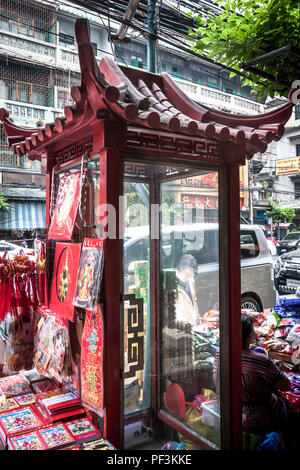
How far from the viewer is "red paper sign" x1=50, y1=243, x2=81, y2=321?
2439 mm

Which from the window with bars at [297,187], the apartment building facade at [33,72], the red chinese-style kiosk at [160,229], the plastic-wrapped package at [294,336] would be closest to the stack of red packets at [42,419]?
the red chinese-style kiosk at [160,229]

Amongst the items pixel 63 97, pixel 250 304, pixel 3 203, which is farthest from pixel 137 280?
pixel 63 97

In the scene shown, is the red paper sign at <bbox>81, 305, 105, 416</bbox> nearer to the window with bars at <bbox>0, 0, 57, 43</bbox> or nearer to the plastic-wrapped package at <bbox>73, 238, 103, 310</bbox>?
the plastic-wrapped package at <bbox>73, 238, 103, 310</bbox>

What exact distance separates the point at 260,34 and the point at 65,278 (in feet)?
9.77

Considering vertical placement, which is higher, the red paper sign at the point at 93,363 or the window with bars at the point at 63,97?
the window with bars at the point at 63,97

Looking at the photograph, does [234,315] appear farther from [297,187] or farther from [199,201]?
[297,187]

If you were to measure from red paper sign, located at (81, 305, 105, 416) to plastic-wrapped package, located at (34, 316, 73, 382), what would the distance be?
0.27 metres

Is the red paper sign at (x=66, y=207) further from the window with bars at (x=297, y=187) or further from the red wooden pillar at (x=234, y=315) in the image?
the window with bars at (x=297, y=187)

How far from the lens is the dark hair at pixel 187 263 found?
2.97 meters

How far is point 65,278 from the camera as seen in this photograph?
2.57m

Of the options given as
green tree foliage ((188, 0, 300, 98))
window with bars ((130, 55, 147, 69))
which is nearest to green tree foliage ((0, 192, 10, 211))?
window with bars ((130, 55, 147, 69))

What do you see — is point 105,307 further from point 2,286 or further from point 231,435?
point 231,435

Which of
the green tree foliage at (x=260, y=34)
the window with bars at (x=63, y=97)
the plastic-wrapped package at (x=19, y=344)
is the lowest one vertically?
the plastic-wrapped package at (x=19, y=344)

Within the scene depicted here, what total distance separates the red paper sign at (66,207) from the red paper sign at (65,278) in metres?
0.10
